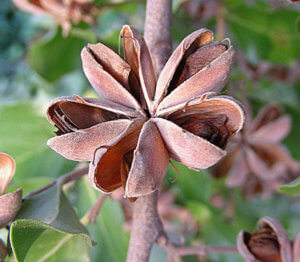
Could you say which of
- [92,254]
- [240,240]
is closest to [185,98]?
[240,240]

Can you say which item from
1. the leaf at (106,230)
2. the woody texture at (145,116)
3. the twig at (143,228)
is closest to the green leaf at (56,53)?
the leaf at (106,230)

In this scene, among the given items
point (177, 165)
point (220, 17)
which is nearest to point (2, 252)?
point (177, 165)

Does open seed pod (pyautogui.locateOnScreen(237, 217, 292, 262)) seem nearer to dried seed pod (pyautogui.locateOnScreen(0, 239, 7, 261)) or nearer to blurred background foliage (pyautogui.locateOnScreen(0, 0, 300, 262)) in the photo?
blurred background foliage (pyautogui.locateOnScreen(0, 0, 300, 262))

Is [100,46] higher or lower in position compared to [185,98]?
higher

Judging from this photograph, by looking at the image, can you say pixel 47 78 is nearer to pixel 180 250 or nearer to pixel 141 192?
pixel 180 250

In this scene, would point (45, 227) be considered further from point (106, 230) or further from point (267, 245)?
point (106, 230)
